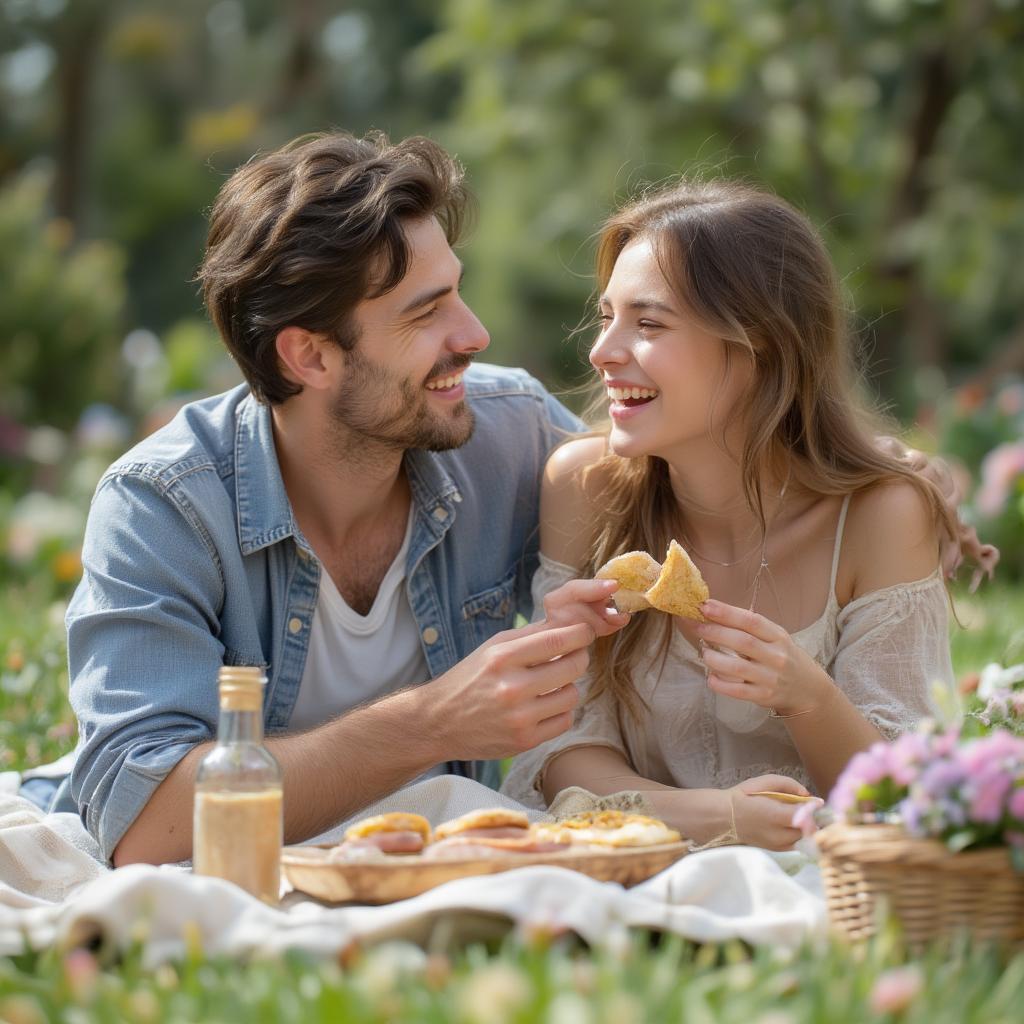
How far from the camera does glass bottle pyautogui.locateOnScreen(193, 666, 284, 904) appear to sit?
2.67 metres

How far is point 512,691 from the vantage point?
323 cm

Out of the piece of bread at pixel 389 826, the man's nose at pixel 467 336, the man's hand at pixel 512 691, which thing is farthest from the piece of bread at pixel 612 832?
the man's nose at pixel 467 336

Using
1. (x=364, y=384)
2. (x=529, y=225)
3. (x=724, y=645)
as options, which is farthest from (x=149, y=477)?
(x=529, y=225)

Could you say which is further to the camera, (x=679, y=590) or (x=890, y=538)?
(x=890, y=538)

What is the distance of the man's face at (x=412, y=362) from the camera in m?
3.99

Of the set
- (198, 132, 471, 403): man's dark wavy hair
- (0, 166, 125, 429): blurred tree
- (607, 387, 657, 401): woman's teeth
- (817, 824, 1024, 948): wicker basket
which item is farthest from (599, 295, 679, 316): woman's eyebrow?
(0, 166, 125, 429): blurred tree

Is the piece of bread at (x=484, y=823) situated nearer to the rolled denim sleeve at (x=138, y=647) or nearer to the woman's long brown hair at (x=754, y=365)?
the rolled denim sleeve at (x=138, y=647)

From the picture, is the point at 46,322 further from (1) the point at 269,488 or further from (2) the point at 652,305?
(2) the point at 652,305

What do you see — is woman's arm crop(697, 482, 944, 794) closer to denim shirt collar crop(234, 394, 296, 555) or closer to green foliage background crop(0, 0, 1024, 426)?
denim shirt collar crop(234, 394, 296, 555)

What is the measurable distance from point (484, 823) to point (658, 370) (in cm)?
135

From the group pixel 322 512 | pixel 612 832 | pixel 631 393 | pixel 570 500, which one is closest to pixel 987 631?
pixel 570 500

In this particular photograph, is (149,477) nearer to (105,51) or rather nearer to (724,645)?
(724,645)

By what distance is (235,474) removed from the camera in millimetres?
3910

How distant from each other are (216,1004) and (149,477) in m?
1.81
